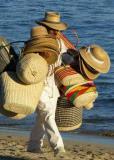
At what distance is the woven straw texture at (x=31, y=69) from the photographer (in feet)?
25.2

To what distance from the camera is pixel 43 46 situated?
7855mm

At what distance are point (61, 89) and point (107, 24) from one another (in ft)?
56.4

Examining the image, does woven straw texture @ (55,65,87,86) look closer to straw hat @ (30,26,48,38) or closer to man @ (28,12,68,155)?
man @ (28,12,68,155)

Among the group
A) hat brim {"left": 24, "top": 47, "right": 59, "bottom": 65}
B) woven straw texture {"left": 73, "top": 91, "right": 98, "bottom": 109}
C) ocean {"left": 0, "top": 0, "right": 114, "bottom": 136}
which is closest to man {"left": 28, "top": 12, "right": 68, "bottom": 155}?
hat brim {"left": 24, "top": 47, "right": 59, "bottom": 65}

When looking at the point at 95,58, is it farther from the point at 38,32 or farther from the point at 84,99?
the point at 38,32

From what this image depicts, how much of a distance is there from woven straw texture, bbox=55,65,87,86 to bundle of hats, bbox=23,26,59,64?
12cm

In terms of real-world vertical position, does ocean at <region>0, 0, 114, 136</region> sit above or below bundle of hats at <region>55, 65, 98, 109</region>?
below

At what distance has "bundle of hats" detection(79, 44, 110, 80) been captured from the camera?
8008mm

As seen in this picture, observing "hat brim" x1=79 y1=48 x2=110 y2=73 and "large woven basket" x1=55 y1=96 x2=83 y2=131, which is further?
"large woven basket" x1=55 y1=96 x2=83 y2=131

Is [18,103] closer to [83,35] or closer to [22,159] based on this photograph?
[22,159]

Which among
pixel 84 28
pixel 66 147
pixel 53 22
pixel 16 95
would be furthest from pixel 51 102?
pixel 84 28

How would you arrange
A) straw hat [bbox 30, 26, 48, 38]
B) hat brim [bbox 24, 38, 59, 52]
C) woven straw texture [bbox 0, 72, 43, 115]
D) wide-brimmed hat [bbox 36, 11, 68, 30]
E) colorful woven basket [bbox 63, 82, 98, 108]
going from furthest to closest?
wide-brimmed hat [bbox 36, 11, 68, 30] → colorful woven basket [bbox 63, 82, 98, 108] → straw hat [bbox 30, 26, 48, 38] → hat brim [bbox 24, 38, 59, 52] → woven straw texture [bbox 0, 72, 43, 115]

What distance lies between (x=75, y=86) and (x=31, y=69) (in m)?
0.54

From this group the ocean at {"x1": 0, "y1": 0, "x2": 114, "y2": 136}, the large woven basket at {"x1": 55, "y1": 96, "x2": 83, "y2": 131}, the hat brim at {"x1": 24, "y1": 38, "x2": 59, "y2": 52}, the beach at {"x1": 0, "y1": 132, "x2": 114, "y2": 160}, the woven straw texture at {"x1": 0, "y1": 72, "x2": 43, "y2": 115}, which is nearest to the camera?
the woven straw texture at {"x1": 0, "y1": 72, "x2": 43, "y2": 115}
